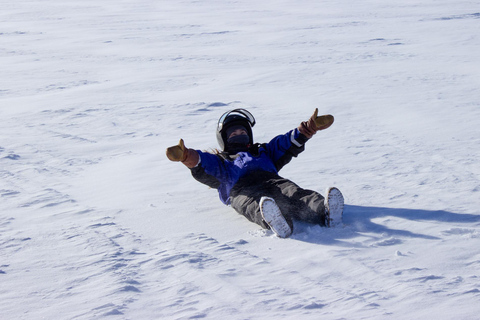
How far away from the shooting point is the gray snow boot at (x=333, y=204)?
3.45m

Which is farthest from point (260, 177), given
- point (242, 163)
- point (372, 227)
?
point (372, 227)

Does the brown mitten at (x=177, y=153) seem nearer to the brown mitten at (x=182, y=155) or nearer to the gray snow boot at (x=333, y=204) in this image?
the brown mitten at (x=182, y=155)

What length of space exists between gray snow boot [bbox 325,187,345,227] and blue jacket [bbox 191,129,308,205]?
786 millimetres

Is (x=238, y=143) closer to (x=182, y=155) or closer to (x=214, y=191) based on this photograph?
(x=214, y=191)

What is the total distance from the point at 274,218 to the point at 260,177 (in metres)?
0.75

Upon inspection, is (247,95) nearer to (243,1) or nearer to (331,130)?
(331,130)

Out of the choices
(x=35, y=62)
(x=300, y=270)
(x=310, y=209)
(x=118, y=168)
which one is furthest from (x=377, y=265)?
(x=35, y=62)

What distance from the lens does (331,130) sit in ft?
21.1

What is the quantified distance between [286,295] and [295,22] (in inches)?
605

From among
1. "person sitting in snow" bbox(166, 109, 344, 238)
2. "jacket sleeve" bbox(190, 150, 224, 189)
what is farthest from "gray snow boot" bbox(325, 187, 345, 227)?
"jacket sleeve" bbox(190, 150, 224, 189)

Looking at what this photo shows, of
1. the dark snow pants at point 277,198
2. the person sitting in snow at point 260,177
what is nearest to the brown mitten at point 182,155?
the person sitting in snow at point 260,177

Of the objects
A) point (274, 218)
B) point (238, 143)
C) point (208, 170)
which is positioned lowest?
point (274, 218)

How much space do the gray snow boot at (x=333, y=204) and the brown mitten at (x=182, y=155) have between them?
3.11 ft

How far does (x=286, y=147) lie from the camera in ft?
14.0
